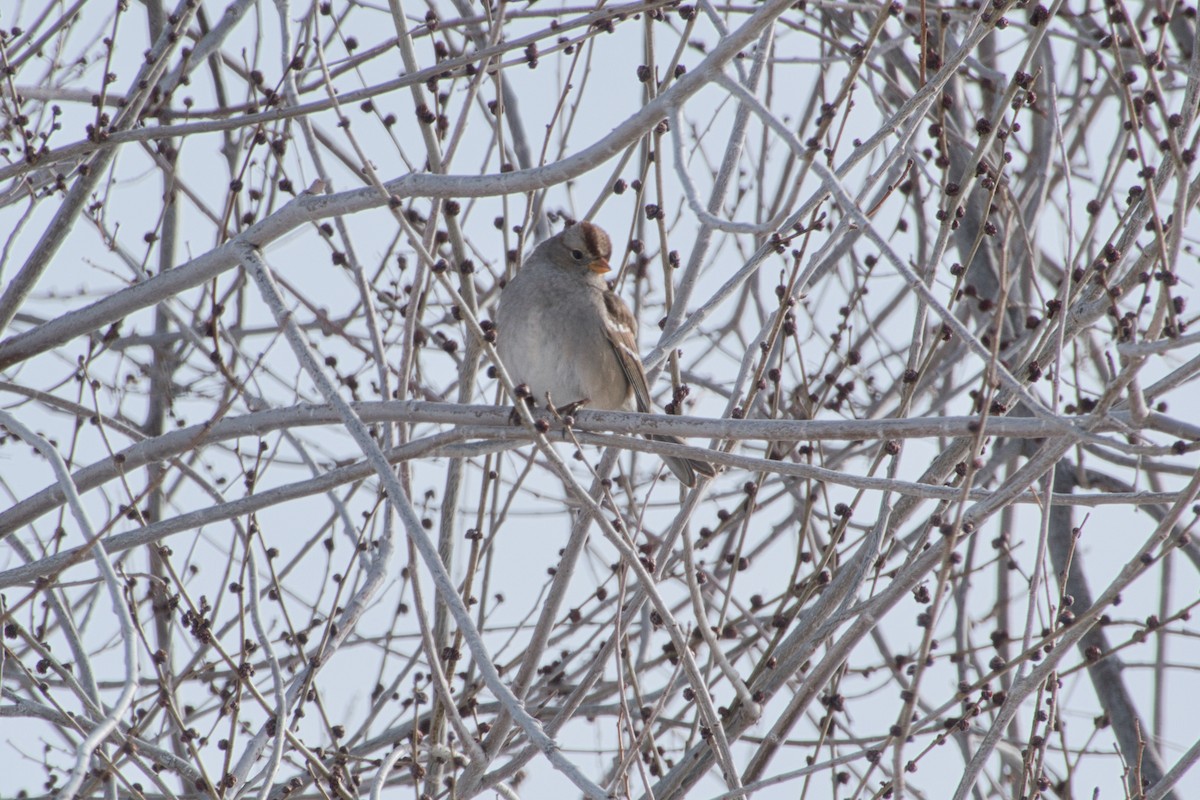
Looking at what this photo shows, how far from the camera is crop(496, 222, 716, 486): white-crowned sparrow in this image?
6312 millimetres

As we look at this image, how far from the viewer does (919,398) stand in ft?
24.7

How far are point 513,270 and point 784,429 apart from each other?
9.55 feet

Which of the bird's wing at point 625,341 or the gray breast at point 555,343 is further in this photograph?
the gray breast at point 555,343

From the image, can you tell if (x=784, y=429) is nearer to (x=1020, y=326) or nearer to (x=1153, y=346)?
(x=1153, y=346)

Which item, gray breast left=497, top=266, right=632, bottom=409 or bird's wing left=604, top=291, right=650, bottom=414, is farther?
gray breast left=497, top=266, right=632, bottom=409

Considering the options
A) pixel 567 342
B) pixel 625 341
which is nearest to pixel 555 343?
pixel 567 342

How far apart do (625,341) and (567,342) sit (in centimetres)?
29

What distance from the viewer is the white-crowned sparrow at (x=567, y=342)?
6312 millimetres

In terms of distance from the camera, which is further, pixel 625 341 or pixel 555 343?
pixel 625 341

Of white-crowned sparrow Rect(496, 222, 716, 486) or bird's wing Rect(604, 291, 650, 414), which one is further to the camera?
white-crowned sparrow Rect(496, 222, 716, 486)

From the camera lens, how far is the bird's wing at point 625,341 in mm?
6188

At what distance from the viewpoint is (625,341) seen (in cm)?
645

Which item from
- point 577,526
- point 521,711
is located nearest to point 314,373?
point 521,711

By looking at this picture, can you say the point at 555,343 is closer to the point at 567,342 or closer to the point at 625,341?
the point at 567,342
